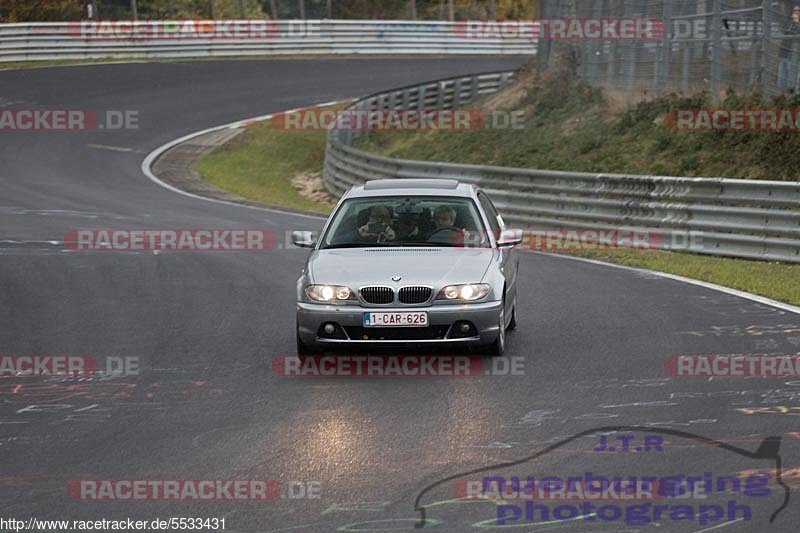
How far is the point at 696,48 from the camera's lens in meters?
26.0

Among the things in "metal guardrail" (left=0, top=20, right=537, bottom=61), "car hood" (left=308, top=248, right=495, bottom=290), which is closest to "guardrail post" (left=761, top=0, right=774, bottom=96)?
"car hood" (left=308, top=248, right=495, bottom=290)

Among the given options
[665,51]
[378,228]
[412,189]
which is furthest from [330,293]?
[665,51]

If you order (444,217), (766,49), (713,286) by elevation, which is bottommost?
(713,286)

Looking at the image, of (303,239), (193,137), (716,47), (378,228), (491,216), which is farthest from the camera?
(193,137)

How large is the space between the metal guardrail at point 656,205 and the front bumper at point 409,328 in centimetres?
808

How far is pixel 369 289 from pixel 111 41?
39885mm

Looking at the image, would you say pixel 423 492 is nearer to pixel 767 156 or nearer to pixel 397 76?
pixel 767 156

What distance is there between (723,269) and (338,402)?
29.3ft

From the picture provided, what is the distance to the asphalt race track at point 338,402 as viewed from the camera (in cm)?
689

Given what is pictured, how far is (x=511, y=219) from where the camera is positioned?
22.6m

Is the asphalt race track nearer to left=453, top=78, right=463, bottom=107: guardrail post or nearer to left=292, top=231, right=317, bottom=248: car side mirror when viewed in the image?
left=292, top=231, right=317, bottom=248: car side mirror

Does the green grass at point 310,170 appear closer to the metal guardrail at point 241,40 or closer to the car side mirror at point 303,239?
the car side mirror at point 303,239

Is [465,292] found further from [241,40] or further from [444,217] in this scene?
[241,40]

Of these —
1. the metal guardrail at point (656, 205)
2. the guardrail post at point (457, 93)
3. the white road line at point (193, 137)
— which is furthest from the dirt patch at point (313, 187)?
the guardrail post at point (457, 93)
